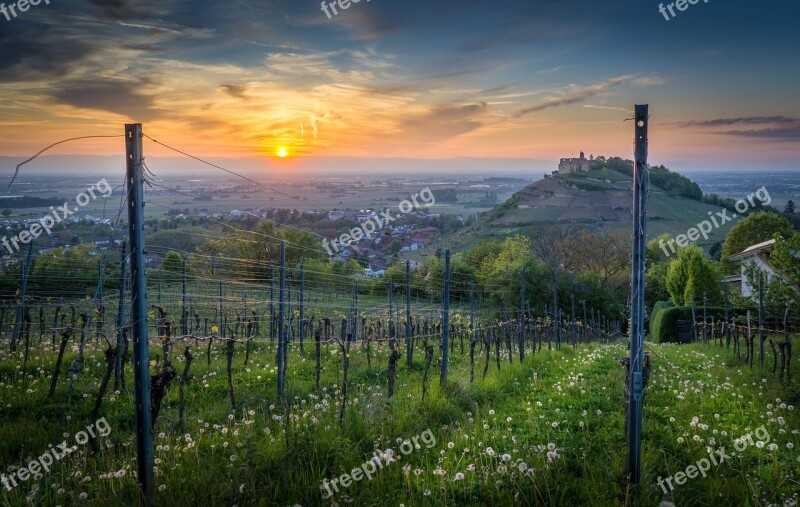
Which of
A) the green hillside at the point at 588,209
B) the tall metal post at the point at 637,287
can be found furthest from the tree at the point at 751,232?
the tall metal post at the point at 637,287

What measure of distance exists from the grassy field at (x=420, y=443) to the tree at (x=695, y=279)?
3152 cm

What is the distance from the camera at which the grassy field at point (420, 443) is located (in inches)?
231

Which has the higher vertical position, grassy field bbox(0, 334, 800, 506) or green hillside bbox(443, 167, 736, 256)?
green hillside bbox(443, 167, 736, 256)

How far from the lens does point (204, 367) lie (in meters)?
13.0

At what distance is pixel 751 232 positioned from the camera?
49.7m

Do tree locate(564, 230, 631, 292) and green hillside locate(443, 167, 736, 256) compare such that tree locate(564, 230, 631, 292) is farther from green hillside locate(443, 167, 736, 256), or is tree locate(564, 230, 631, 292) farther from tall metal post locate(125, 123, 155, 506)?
tall metal post locate(125, 123, 155, 506)

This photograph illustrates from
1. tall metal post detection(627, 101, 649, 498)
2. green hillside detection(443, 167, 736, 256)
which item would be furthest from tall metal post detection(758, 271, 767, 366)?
green hillside detection(443, 167, 736, 256)

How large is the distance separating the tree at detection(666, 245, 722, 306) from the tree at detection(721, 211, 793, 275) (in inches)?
428

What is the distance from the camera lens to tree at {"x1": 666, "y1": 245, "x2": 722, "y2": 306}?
3931 cm

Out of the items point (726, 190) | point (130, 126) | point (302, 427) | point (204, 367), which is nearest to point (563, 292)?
point (726, 190)

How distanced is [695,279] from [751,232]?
15696mm

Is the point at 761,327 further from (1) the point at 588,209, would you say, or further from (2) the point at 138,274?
(1) the point at 588,209

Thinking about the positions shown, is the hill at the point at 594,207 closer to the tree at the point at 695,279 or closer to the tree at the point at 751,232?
the tree at the point at 751,232

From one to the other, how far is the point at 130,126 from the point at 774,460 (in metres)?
8.41
